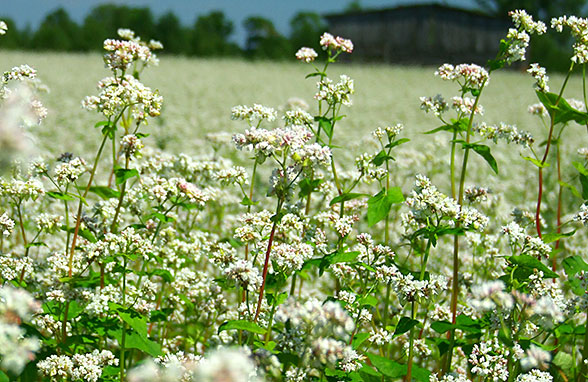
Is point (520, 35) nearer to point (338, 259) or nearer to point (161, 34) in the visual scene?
point (338, 259)

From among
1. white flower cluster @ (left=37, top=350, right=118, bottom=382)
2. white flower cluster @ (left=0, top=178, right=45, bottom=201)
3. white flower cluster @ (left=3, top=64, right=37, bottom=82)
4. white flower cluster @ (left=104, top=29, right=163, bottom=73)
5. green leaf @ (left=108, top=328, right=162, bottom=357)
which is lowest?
white flower cluster @ (left=37, top=350, right=118, bottom=382)

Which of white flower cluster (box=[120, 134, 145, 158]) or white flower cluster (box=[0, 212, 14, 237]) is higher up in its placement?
white flower cluster (box=[120, 134, 145, 158])

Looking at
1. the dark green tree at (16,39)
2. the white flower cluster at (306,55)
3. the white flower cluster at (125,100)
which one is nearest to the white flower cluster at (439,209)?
the white flower cluster at (306,55)

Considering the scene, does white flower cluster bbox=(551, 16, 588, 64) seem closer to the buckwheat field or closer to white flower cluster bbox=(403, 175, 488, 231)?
the buckwheat field

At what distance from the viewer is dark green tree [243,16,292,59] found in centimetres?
6838

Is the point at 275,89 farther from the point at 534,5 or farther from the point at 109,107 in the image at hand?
the point at 534,5

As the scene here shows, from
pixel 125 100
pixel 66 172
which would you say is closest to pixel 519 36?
pixel 125 100

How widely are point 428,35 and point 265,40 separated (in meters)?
38.2

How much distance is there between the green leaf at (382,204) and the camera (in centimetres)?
278

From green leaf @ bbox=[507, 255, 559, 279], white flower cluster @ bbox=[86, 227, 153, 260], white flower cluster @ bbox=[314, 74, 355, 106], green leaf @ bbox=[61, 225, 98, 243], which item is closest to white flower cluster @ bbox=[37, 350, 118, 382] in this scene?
white flower cluster @ bbox=[86, 227, 153, 260]

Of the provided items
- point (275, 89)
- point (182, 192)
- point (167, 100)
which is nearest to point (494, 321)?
point (182, 192)

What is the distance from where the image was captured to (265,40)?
77.5 meters

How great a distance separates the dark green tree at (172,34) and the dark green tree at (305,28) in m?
16.7

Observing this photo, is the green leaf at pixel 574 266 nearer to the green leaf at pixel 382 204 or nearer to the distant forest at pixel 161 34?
the green leaf at pixel 382 204
